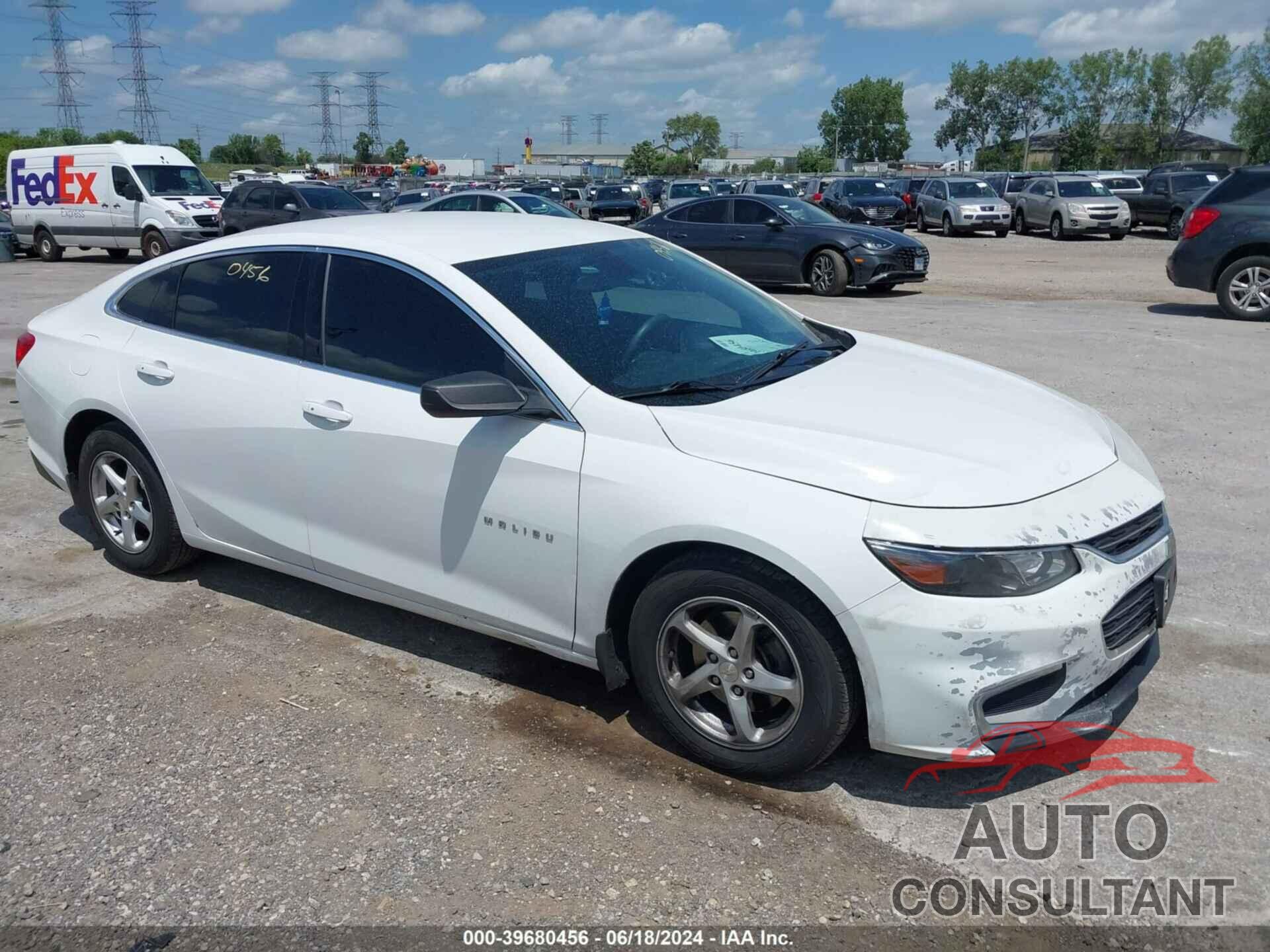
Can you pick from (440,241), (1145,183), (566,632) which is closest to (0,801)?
(566,632)

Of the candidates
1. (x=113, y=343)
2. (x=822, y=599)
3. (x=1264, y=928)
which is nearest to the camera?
(x=1264, y=928)

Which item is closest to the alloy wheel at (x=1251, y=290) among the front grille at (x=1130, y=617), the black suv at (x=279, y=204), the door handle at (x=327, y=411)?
the front grille at (x=1130, y=617)

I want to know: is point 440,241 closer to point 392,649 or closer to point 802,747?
point 392,649

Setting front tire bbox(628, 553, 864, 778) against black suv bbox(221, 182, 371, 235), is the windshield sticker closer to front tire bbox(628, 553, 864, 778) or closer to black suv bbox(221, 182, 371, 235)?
front tire bbox(628, 553, 864, 778)

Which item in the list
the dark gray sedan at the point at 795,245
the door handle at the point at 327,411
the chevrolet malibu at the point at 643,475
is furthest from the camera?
the dark gray sedan at the point at 795,245

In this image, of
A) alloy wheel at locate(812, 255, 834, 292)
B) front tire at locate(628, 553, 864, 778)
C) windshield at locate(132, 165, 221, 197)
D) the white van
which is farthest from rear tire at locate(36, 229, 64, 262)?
front tire at locate(628, 553, 864, 778)

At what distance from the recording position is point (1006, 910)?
110 inches

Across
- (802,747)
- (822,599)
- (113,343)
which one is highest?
(113,343)

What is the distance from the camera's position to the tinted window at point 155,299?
15.4 ft

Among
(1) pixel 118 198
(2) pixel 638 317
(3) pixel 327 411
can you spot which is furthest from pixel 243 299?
A: (1) pixel 118 198

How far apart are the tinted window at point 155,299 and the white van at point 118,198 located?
19.0 m

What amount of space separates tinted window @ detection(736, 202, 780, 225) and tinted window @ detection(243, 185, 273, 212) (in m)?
10.9

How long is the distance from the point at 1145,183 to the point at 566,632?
31.9m

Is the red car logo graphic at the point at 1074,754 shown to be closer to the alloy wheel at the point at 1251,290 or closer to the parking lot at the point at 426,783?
the parking lot at the point at 426,783
